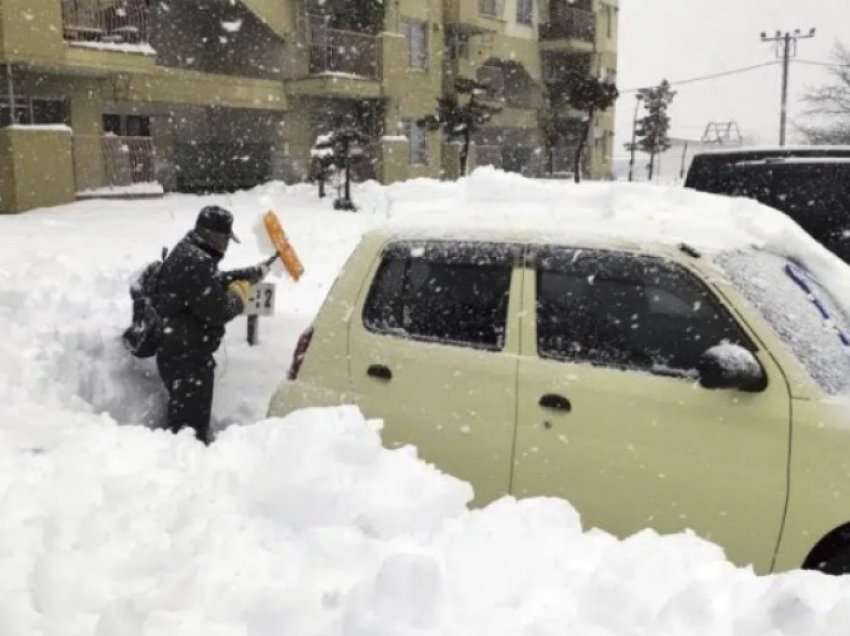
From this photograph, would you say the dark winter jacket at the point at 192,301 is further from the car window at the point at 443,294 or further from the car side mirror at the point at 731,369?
the car side mirror at the point at 731,369

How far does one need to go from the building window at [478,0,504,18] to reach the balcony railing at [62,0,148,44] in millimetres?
14972

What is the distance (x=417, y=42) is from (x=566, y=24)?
32.9 ft

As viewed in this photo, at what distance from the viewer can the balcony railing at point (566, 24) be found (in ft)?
121

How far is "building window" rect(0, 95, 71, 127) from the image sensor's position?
1875 cm

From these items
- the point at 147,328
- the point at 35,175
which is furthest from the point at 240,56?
the point at 147,328

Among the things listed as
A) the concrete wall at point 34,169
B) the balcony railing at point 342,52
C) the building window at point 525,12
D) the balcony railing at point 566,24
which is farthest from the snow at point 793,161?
A: the balcony railing at point 566,24

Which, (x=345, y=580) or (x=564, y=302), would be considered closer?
(x=345, y=580)

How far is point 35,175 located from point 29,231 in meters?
2.93

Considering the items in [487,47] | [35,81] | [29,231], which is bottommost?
[29,231]

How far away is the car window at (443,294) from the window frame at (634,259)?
0.13 m

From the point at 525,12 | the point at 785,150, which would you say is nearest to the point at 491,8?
the point at 525,12

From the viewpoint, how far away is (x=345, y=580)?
2.74 metres

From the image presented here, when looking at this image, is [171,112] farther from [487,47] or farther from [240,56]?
[487,47]

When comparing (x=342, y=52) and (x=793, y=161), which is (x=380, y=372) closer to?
(x=793, y=161)
